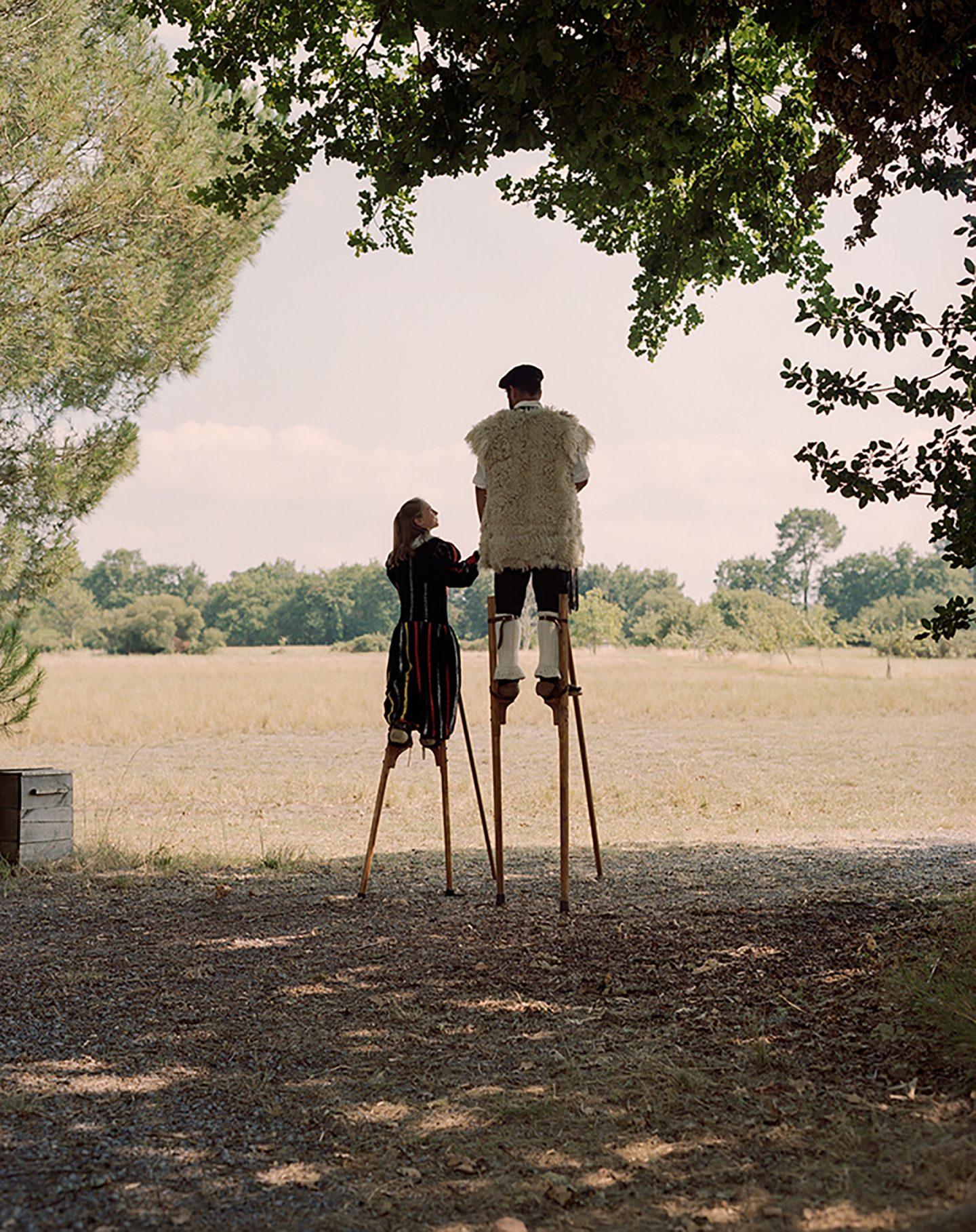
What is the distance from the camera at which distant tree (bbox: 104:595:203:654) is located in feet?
209

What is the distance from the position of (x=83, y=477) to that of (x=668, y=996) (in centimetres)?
998

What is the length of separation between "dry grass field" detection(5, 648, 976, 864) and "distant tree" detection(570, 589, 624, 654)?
22.4 metres

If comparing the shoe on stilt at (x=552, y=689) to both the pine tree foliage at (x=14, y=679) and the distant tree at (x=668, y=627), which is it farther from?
the distant tree at (x=668, y=627)

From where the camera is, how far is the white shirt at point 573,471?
20.1 ft

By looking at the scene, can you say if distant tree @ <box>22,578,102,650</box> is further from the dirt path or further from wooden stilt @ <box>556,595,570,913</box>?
the dirt path

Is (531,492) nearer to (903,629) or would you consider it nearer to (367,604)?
(903,629)

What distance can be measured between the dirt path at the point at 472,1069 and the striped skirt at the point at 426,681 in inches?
38.0

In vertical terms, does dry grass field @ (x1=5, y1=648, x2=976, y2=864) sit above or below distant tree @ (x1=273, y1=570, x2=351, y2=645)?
below

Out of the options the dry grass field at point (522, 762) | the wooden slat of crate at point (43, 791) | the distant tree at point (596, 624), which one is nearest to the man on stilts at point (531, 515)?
the dry grass field at point (522, 762)

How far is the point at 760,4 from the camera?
4930mm

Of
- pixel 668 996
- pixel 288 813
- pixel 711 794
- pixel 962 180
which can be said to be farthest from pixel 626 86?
pixel 711 794

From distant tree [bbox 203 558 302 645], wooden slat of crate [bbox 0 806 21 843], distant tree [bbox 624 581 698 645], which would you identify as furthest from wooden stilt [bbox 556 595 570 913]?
distant tree [bbox 203 558 302 645]

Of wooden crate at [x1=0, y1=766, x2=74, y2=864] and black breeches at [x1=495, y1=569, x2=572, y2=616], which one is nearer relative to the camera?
black breeches at [x1=495, y1=569, x2=572, y2=616]

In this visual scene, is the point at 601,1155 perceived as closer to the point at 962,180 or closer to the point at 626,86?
the point at 626,86
